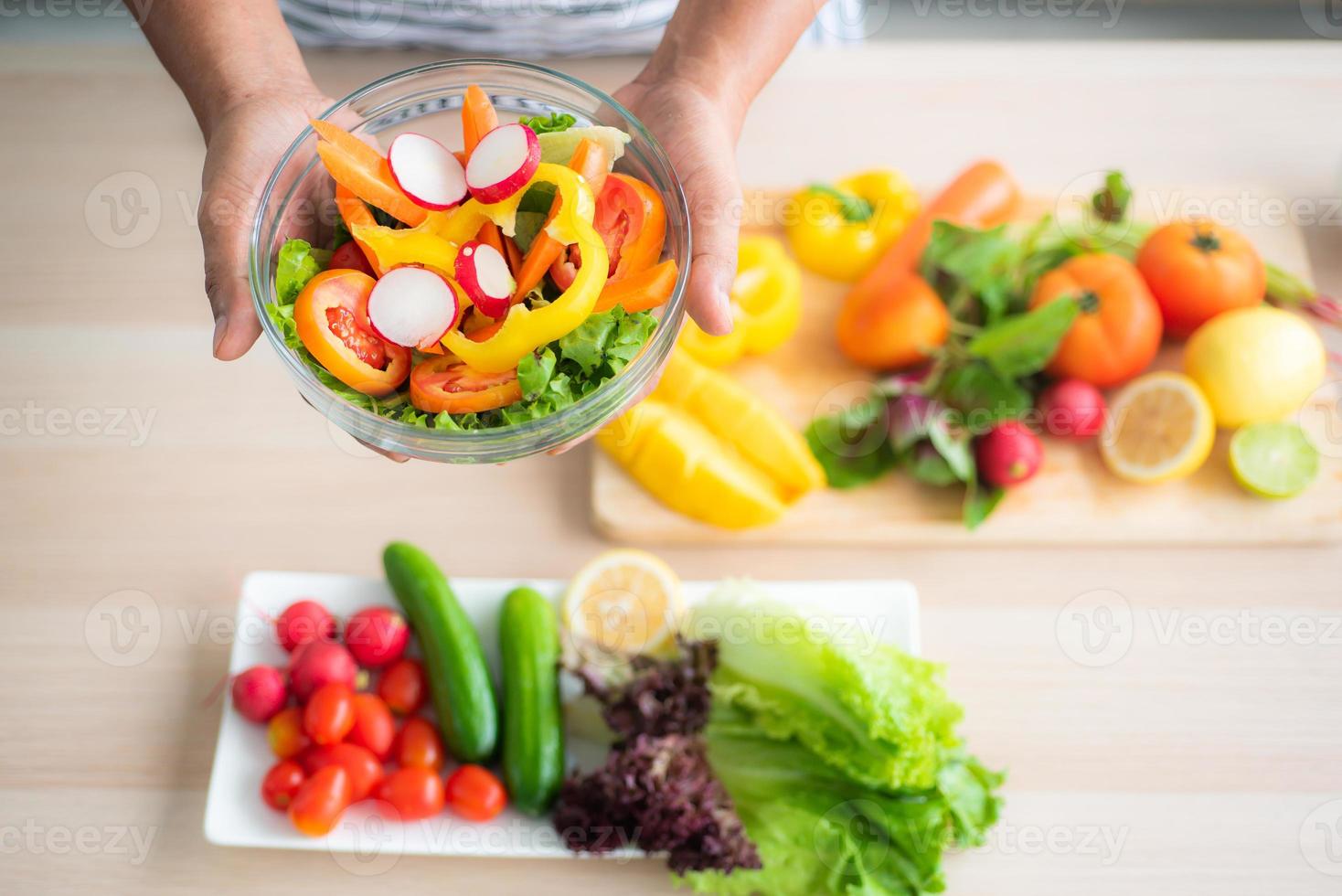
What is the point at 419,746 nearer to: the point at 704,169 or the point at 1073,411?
the point at 704,169

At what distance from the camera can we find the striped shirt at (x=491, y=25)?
1659mm

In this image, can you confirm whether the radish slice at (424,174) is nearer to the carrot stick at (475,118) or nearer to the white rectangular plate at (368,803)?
the carrot stick at (475,118)

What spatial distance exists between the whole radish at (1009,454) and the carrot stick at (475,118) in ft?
2.98

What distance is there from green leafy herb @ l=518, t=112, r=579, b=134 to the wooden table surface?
633 mm

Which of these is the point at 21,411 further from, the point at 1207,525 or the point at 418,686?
the point at 1207,525

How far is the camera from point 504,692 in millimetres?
1472

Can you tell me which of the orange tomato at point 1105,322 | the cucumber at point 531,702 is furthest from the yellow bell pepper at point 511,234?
the orange tomato at point 1105,322

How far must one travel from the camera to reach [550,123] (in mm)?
1168

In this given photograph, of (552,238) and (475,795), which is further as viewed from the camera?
(475,795)

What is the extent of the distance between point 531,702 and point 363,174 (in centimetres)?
75

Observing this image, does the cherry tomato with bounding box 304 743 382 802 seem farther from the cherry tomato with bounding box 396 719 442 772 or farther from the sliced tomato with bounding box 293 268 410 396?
the sliced tomato with bounding box 293 268 410 396

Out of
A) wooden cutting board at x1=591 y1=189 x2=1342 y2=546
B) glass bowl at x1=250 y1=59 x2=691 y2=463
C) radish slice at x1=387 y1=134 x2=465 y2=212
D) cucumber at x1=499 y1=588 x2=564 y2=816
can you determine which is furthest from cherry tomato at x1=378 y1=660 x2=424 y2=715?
radish slice at x1=387 y1=134 x2=465 y2=212

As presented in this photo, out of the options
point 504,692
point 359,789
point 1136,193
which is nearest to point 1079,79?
point 1136,193

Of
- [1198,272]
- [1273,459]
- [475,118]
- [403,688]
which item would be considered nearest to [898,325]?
[1198,272]
